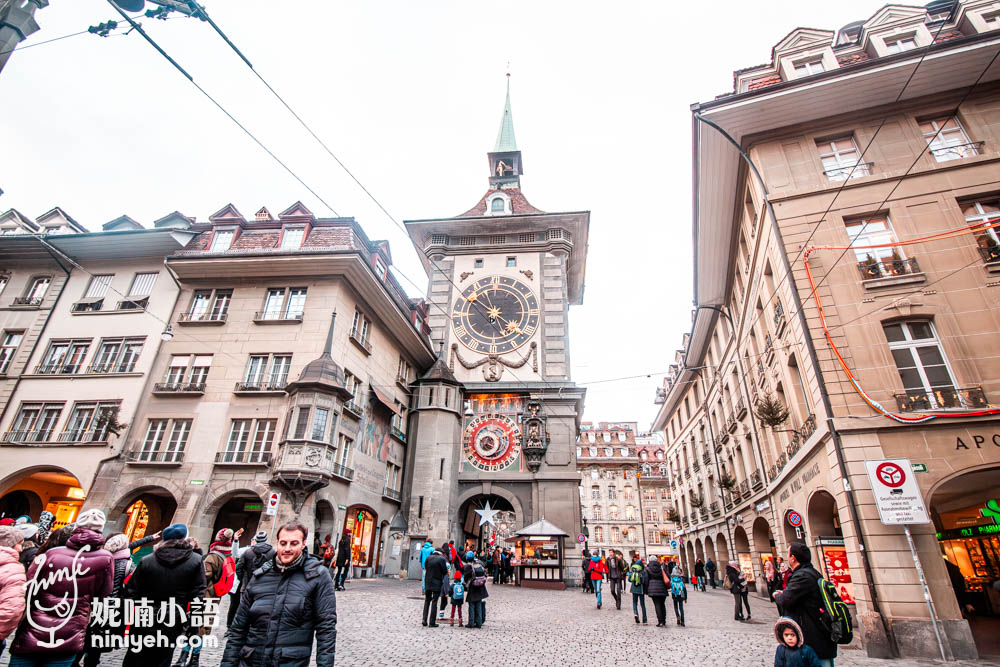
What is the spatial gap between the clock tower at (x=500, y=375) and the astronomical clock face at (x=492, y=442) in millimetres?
60

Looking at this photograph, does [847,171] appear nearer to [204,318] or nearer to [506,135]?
[204,318]

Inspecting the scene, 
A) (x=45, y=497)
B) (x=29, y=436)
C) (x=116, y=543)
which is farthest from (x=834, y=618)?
(x=45, y=497)

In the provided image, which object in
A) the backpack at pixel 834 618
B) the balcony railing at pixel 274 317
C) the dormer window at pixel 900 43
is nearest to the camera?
the backpack at pixel 834 618

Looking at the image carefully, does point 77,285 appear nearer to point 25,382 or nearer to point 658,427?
point 25,382

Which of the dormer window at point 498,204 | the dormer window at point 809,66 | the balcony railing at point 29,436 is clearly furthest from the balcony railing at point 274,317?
the dormer window at point 809,66

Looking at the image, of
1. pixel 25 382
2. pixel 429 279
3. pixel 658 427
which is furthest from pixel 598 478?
pixel 25 382

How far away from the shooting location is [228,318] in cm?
2153

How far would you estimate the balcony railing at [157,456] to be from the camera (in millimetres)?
18942

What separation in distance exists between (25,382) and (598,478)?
197ft

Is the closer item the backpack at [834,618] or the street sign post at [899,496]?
the backpack at [834,618]

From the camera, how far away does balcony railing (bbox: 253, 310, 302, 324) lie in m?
21.0

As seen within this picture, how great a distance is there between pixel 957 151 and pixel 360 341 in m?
22.3

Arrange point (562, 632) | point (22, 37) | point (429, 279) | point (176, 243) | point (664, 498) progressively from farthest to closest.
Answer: point (664, 498), point (429, 279), point (176, 243), point (562, 632), point (22, 37)

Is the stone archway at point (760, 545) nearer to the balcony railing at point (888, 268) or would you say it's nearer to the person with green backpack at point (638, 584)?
the person with green backpack at point (638, 584)
